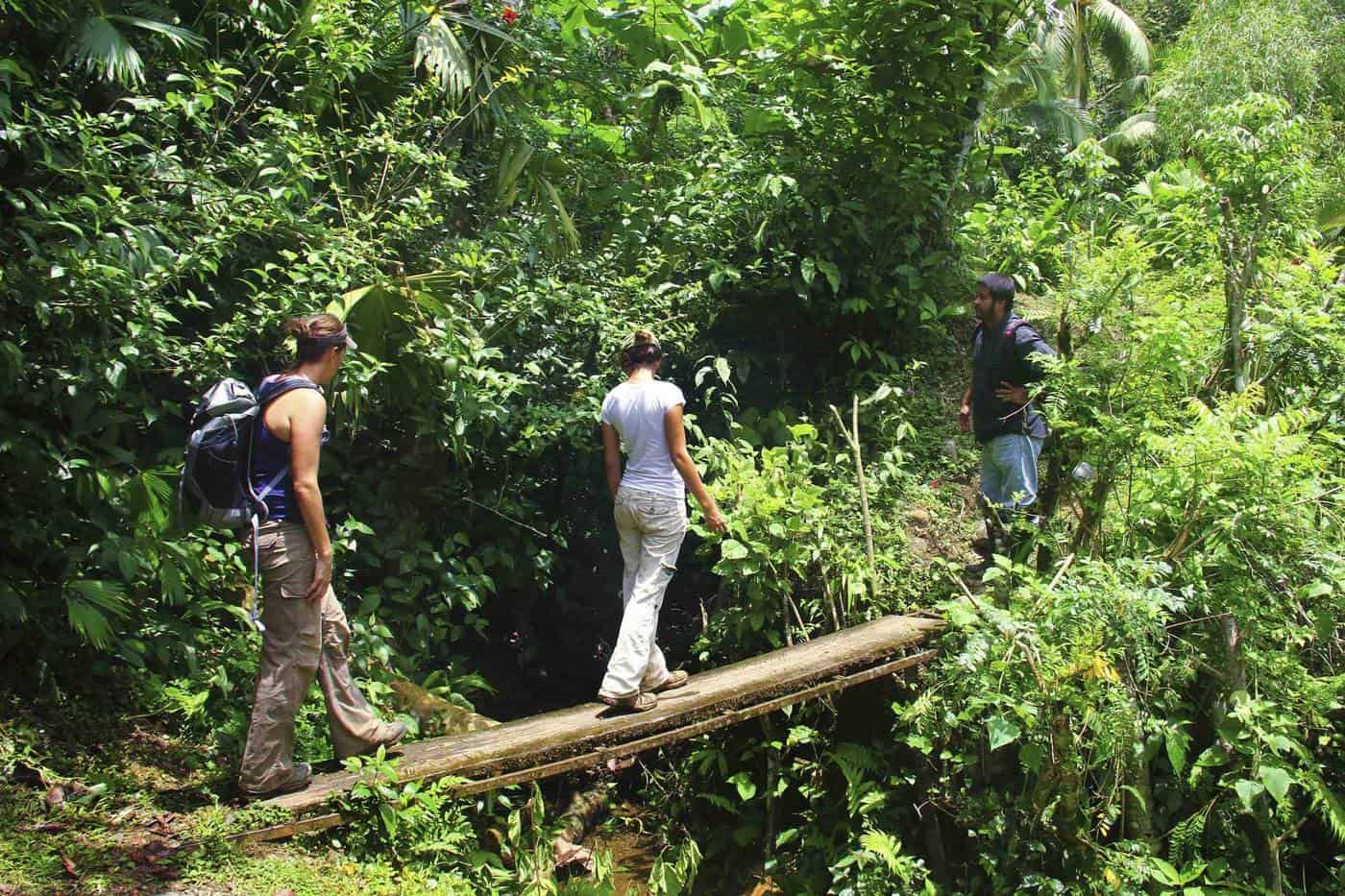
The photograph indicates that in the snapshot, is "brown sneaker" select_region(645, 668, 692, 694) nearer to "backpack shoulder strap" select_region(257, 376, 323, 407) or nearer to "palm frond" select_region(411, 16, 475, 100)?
"backpack shoulder strap" select_region(257, 376, 323, 407)

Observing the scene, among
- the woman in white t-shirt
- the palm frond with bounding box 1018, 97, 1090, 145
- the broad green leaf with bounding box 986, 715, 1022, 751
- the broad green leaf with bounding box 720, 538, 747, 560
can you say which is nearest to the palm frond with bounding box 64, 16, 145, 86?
the woman in white t-shirt

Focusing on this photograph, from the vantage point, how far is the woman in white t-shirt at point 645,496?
15.3ft

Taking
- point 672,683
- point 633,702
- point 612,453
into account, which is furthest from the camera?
point 672,683

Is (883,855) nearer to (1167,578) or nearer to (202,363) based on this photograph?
(1167,578)

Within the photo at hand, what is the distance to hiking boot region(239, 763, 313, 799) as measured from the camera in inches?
154

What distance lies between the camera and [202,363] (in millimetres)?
4875

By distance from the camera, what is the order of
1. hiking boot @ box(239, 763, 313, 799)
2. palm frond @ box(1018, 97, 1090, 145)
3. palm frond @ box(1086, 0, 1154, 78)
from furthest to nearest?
palm frond @ box(1086, 0, 1154, 78) < palm frond @ box(1018, 97, 1090, 145) < hiking boot @ box(239, 763, 313, 799)

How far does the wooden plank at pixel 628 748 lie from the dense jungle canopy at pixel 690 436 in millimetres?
102

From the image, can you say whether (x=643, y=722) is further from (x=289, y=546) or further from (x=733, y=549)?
(x=289, y=546)

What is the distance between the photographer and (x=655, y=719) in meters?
4.66

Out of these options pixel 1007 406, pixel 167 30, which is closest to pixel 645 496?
pixel 1007 406

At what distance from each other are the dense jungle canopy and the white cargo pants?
907mm

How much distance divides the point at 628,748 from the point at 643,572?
2.67ft

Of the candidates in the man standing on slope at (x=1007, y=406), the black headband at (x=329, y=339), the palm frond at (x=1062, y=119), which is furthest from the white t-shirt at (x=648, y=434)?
the palm frond at (x=1062, y=119)
